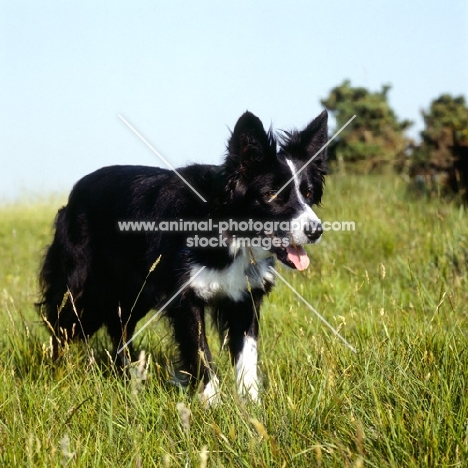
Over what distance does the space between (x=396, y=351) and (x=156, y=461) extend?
125cm

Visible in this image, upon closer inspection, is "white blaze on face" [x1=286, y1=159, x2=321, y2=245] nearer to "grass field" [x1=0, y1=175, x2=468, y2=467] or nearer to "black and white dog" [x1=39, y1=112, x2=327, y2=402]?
"black and white dog" [x1=39, y1=112, x2=327, y2=402]

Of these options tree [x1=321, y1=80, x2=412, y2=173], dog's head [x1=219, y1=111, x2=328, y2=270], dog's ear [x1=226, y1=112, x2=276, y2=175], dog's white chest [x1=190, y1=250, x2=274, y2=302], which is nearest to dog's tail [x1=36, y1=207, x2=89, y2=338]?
dog's white chest [x1=190, y1=250, x2=274, y2=302]

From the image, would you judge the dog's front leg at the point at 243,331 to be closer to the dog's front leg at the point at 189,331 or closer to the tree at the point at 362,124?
the dog's front leg at the point at 189,331

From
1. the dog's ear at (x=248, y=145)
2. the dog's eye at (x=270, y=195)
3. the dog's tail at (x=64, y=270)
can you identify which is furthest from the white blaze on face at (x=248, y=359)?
the dog's tail at (x=64, y=270)

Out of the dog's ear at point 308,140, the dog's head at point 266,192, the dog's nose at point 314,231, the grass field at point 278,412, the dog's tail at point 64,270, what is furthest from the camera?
the dog's tail at point 64,270

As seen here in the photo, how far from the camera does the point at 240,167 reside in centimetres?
371

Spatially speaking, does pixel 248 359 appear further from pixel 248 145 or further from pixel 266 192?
pixel 248 145

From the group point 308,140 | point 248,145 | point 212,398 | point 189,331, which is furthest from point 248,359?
point 308,140

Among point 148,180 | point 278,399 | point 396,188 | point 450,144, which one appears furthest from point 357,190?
point 278,399

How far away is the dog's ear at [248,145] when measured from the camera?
11.8 feet

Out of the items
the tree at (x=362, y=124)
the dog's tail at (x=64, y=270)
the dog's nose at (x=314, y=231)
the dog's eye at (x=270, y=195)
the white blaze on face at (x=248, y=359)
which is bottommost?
the white blaze on face at (x=248, y=359)

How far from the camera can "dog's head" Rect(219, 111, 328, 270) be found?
3.66 meters

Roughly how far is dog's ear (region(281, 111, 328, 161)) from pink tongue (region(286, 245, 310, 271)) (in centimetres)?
56

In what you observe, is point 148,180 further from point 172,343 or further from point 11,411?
point 11,411
